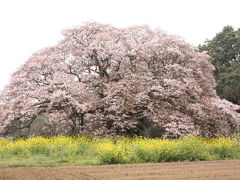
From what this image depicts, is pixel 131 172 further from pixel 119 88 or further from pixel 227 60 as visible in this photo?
pixel 227 60

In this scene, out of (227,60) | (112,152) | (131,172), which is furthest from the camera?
(227,60)

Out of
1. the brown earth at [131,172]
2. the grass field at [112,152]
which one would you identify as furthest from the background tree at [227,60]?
the brown earth at [131,172]

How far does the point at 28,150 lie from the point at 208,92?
16752 mm

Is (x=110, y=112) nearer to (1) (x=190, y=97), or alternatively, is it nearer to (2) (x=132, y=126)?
(2) (x=132, y=126)

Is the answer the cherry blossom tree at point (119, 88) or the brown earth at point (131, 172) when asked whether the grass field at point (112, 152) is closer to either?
the brown earth at point (131, 172)

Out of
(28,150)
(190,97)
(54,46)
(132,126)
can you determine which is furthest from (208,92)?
(28,150)

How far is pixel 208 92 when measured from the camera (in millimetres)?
29906

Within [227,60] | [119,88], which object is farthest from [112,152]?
[227,60]

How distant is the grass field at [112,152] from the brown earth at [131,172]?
1.77 metres

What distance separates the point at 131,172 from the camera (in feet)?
48.0

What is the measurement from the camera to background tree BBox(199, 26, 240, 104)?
4475 centimetres

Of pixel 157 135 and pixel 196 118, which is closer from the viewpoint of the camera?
pixel 196 118

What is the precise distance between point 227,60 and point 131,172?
37.6 meters

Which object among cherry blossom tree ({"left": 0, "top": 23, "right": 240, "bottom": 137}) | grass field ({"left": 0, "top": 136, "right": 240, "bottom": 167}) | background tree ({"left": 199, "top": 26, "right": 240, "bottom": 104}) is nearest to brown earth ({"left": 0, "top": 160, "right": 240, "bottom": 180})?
grass field ({"left": 0, "top": 136, "right": 240, "bottom": 167})
